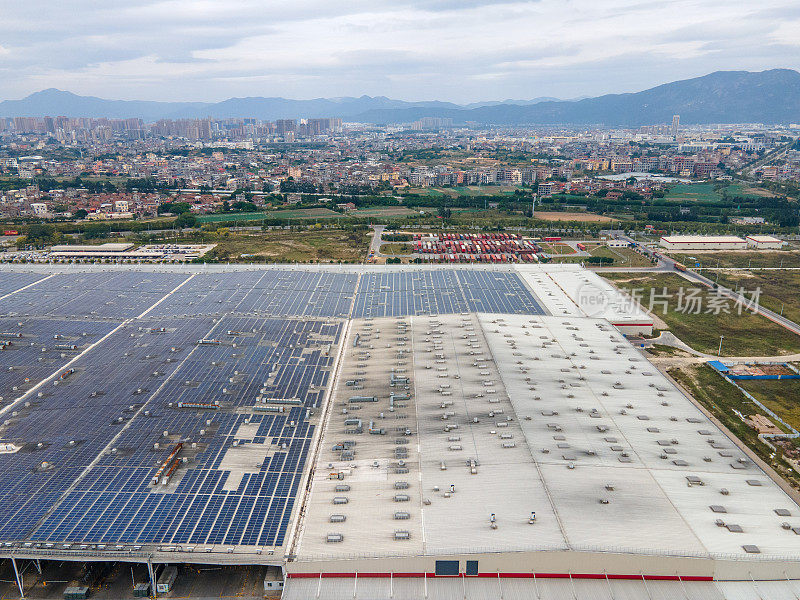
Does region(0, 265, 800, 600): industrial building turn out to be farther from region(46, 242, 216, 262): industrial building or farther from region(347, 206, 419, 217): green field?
region(347, 206, 419, 217): green field

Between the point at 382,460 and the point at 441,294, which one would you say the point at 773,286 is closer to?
the point at 441,294

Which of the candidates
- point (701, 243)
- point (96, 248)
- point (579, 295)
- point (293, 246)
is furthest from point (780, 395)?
point (96, 248)

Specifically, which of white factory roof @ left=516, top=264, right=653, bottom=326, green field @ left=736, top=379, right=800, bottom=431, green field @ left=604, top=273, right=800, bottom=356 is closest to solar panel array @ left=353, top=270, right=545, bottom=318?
white factory roof @ left=516, top=264, right=653, bottom=326

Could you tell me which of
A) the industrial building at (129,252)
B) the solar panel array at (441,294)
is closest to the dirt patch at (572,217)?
the solar panel array at (441,294)

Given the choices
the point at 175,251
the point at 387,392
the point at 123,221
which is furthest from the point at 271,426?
the point at 123,221

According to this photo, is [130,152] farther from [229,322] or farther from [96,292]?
[229,322]

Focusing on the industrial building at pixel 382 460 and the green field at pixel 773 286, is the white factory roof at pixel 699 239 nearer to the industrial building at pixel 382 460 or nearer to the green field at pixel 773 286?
the green field at pixel 773 286
